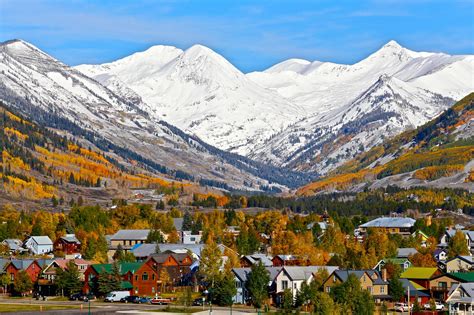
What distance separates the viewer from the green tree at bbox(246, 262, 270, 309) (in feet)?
478

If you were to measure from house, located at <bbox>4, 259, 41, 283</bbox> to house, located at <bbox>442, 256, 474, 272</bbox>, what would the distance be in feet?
204

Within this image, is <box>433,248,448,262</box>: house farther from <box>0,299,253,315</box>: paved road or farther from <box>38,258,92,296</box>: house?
<box>38,258,92,296</box>: house

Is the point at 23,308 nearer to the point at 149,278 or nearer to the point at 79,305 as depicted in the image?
the point at 79,305

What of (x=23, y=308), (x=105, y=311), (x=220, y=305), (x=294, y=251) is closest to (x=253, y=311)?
(x=220, y=305)

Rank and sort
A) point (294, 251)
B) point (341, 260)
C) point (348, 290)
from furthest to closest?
point (294, 251) < point (341, 260) < point (348, 290)

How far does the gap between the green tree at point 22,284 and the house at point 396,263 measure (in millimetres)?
50736

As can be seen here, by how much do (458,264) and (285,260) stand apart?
86.4 feet

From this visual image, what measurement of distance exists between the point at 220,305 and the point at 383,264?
27.4 meters

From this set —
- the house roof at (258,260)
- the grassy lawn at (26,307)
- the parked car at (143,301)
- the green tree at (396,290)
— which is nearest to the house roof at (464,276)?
the green tree at (396,290)

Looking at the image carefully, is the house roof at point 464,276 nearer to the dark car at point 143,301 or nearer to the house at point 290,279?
the house at point 290,279

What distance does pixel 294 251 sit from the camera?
18625 cm

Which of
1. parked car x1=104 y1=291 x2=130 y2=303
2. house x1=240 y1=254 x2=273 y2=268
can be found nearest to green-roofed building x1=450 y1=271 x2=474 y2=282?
house x1=240 y1=254 x2=273 y2=268

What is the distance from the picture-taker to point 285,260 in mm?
175625

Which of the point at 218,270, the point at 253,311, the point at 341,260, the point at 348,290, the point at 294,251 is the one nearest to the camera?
the point at 348,290
